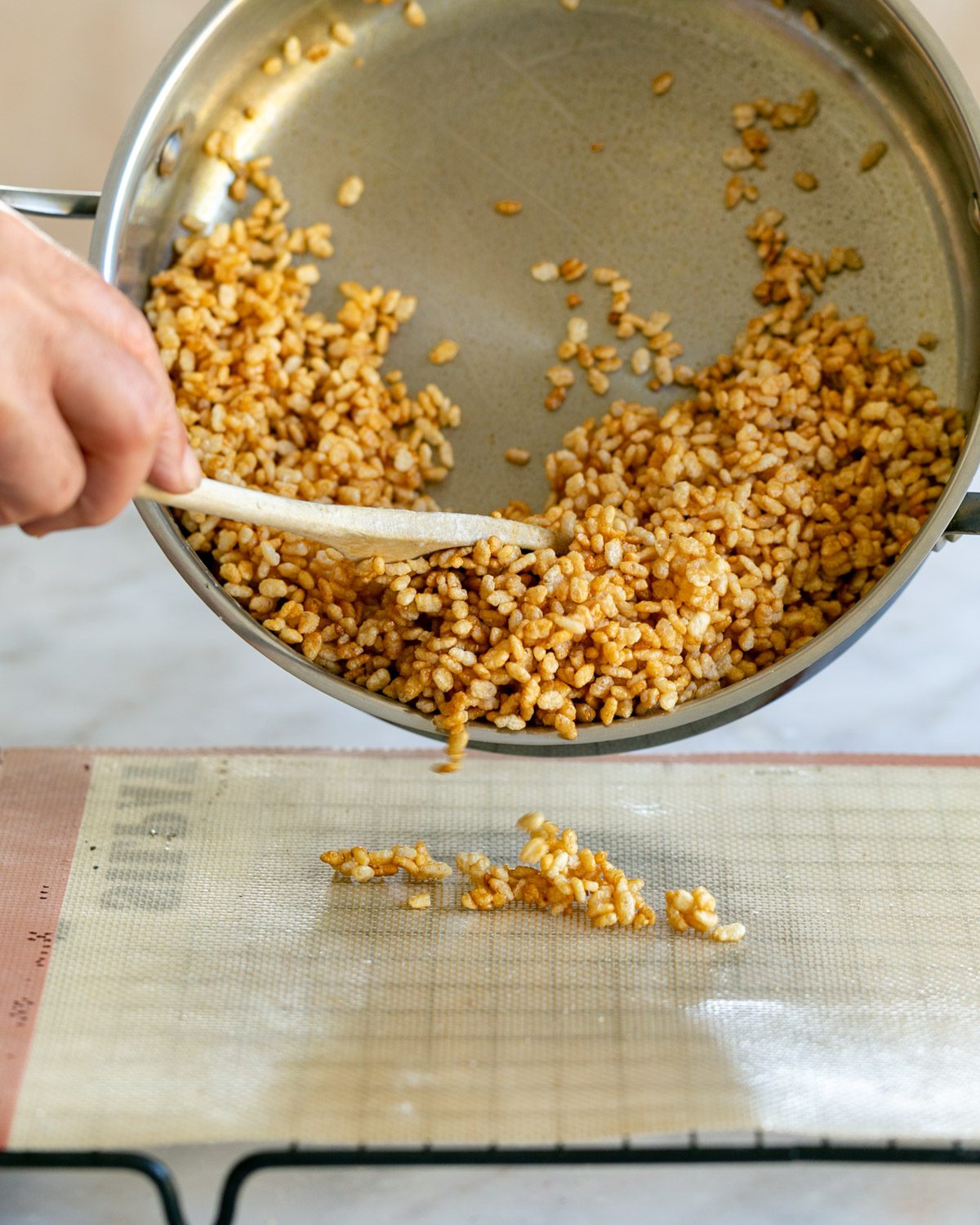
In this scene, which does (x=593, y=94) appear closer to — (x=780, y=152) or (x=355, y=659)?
(x=780, y=152)

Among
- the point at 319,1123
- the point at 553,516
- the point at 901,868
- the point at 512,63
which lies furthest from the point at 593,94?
the point at 319,1123

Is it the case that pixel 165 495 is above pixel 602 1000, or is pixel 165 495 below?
above

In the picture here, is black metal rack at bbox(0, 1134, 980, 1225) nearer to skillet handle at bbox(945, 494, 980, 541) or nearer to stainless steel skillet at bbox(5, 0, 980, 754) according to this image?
skillet handle at bbox(945, 494, 980, 541)

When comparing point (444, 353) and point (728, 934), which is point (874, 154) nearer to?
point (444, 353)

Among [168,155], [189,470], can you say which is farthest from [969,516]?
[168,155]

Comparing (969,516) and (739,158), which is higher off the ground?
(739,158)
